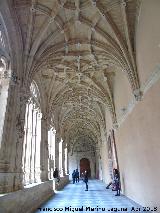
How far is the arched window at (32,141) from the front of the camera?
964cm

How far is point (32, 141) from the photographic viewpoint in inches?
426

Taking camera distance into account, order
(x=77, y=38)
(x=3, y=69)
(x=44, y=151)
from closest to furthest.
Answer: (x=3, y=69) < (x=77, y=38) < (x=44, y=151)

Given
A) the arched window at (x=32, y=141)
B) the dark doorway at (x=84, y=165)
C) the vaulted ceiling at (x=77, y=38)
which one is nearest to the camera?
the vaulted ceiling at (x=77, y=38)

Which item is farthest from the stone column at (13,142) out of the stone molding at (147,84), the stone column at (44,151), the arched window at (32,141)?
the stone molding at (147,84)

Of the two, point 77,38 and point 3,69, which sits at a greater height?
point 77,38

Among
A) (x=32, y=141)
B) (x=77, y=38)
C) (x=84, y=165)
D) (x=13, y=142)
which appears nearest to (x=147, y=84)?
(x=77, y=38)

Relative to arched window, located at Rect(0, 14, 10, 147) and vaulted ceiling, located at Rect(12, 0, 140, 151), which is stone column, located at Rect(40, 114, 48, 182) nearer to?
vaulted ceiling, located at Rect(12, 0, 140, 151)

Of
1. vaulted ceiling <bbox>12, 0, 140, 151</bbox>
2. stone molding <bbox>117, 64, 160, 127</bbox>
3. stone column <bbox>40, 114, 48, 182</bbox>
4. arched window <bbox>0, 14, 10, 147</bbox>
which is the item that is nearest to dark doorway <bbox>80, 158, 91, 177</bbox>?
stone column <bbox>40, 114, 48, 182</bbox>

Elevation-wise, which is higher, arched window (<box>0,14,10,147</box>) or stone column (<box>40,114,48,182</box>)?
arched window (<box>0,14,10,147</box>)

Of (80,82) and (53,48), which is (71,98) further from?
(53,48)

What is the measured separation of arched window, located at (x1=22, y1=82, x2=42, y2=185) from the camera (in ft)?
31.6

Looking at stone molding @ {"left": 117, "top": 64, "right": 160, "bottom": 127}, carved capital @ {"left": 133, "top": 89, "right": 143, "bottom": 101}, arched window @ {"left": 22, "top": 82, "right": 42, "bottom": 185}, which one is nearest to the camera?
stone molding @ {"left": 117, "top": 64, "right": 160, "bottom": 127}

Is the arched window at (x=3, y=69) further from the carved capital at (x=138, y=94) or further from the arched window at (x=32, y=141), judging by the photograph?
the carved capital at (x=138, y=94)

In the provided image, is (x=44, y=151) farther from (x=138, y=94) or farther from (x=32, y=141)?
(x=138, y=94)
